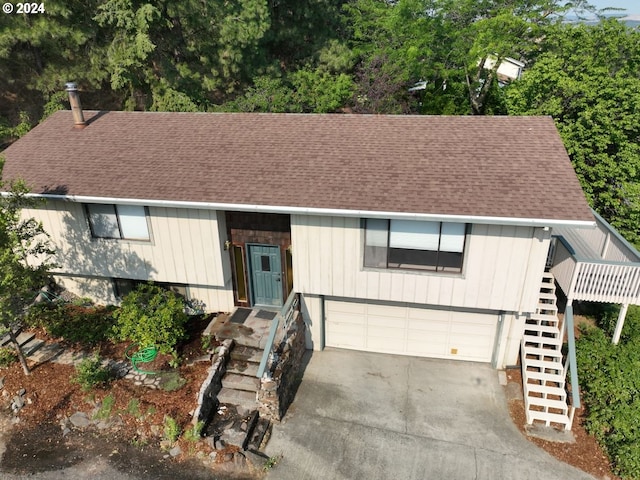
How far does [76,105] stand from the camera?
46.8ft

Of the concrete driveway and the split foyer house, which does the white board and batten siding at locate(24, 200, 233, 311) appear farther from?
the concrete driveway

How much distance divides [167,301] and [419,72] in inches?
853

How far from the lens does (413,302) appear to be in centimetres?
1122

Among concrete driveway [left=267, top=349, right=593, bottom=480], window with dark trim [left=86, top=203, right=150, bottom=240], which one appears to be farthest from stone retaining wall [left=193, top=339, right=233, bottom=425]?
window with dark trim [left=86, top=203, right=150, bottom=240]

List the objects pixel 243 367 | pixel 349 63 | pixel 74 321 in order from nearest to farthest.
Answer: pixel 243 367 < pixel 74 321 < pixel 349 63

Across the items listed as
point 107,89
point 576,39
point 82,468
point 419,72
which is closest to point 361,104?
point 419,72

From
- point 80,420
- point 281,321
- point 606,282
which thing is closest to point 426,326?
point 281,321

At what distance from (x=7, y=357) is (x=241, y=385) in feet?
21.8

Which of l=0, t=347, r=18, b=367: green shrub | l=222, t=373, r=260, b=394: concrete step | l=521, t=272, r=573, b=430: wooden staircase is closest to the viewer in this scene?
l=521, t=272, r=573, b=430: wooden staircase

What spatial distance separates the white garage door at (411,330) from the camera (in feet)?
39.6

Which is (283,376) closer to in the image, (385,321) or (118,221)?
(385,321)

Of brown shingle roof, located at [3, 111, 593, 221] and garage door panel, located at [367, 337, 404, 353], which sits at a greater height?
brown shingle roof, located at [3, 111, 593, 221]

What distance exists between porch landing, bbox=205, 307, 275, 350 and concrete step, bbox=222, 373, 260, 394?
923 mm

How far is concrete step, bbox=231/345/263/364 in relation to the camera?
11195mm
